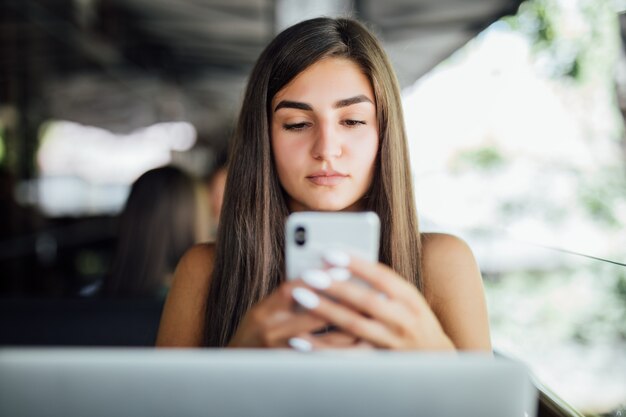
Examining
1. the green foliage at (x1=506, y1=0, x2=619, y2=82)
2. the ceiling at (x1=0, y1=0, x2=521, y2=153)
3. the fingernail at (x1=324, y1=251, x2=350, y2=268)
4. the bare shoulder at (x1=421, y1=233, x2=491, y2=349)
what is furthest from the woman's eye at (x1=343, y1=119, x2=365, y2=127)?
the green foliage at (x1=506, y1=0, x2=619, y2=82)

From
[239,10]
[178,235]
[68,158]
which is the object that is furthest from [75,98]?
[178,235]

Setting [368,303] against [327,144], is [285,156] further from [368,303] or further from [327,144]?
[368,303]

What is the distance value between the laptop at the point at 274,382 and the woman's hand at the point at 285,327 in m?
0.25

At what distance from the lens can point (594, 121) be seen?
16.1ft

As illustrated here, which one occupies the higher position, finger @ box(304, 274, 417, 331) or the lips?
the lips

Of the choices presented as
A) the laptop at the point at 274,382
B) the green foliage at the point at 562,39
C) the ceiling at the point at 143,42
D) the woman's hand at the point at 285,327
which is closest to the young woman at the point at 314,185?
the woman's hand at the point at 285,327

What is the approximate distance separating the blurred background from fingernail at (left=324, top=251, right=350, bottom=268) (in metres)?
0.82

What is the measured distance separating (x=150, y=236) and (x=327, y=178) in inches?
53.0

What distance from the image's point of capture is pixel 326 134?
1208 mm

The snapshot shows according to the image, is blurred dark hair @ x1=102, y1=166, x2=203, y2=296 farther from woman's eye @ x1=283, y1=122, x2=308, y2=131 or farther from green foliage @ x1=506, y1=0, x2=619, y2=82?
green foliage @ x1=506, y1=0, x2=619, y2=82

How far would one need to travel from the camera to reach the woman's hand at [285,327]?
88cm

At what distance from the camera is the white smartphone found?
89 cm

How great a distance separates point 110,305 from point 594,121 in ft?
14.4

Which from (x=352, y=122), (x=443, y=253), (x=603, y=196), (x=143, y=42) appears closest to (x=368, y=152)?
(x=352, y=122)
